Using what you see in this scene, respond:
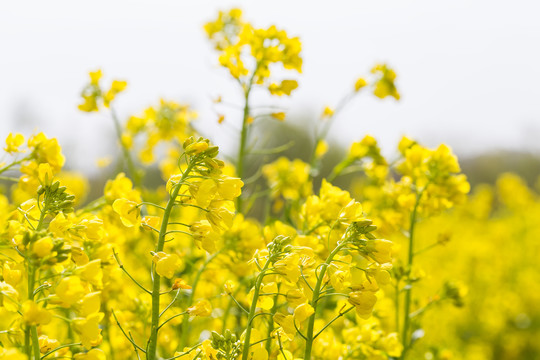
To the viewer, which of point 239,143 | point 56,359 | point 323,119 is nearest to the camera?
point 56,359

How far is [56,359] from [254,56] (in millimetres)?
1271

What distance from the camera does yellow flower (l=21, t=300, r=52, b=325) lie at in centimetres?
93

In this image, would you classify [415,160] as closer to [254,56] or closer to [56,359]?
[254,56]

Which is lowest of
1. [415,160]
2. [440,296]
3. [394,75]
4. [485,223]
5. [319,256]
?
[485,223]

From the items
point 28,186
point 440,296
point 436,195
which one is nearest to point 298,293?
point 28,186

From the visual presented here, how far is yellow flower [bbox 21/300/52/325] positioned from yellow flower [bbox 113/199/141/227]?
312mm

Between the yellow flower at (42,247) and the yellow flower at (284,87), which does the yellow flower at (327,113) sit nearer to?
the yellow flower at (284,87)

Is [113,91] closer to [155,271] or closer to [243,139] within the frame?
[243,139]

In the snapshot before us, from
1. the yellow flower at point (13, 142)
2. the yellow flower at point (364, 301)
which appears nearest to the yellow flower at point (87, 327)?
the yellow flower at point (364, 301)

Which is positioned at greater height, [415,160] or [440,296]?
[415,160]

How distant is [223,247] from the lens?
188 centimetres

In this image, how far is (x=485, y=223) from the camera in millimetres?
8609

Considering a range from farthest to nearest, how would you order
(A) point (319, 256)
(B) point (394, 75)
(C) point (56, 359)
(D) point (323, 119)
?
(D) point (323, 119) → (B) point (394, 75) → (A) point (319, 256) → (C) point (56, 359)

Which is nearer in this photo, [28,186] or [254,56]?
[28,186]
